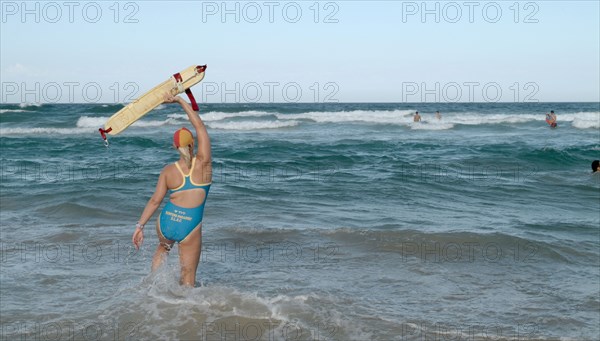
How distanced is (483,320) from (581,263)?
278 cm

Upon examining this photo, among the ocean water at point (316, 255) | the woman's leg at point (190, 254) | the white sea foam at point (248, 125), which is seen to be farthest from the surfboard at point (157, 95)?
the white sea foam at point (248, 125)

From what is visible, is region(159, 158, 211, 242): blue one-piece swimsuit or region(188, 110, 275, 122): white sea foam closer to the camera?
region(159, 158, 211, 242): blue one-piece swimsuit

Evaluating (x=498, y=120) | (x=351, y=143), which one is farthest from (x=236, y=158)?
(x=498, y=120)

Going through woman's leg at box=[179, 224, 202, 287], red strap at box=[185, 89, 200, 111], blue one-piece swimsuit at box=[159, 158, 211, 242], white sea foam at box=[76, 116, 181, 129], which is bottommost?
woman's leg at box=[179, 224, 202, 287]

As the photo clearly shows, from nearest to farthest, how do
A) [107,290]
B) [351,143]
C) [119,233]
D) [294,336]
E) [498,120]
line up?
[294,336] → [107,290] → [119,233] → [351,143] → [498,120]

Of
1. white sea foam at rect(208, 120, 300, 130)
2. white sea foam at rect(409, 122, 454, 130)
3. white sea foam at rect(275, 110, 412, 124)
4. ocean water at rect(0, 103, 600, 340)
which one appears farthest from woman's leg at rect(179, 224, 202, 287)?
white sea foam at rect(275, 110, 412, 124)

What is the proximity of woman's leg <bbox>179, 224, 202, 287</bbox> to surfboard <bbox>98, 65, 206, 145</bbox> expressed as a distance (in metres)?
1.19

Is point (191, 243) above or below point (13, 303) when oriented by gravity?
above

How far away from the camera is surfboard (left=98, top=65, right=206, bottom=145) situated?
5879mm

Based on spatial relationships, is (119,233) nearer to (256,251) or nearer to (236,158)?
(256,251)

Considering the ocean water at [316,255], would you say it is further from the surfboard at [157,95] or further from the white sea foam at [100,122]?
the white sea foam at [100,122]

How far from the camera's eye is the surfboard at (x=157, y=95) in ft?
19.3

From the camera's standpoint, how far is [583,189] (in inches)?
556

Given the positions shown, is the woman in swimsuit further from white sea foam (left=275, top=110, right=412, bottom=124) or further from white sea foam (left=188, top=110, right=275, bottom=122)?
white sea foam (left=275, top=110, right=412, bottom=124)
